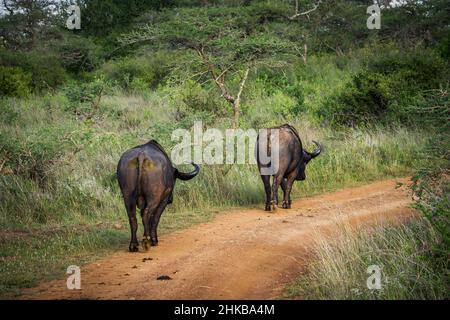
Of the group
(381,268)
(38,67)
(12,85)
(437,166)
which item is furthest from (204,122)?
(38,67)

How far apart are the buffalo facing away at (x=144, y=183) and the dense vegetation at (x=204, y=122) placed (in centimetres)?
90

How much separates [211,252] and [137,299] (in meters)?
1.98

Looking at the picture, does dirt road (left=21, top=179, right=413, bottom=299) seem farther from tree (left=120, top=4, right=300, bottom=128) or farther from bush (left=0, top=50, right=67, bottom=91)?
bush (left=0, top=50, right=67, bottom=91)

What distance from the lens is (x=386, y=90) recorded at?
16906mm

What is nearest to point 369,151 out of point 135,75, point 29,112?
point 29,112

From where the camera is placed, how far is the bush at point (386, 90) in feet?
55.2

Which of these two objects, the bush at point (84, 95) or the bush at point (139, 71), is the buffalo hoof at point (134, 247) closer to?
the bush at point (84, 95)

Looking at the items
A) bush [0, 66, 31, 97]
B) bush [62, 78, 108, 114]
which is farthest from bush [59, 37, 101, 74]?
bush [62, 78, 108, 114]

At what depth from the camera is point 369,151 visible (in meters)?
14.3

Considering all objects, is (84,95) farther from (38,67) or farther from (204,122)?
(38,67)

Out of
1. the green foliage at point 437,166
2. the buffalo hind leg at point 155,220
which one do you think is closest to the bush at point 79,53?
the buffalo hind leg at point 155,220

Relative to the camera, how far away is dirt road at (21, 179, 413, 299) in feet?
19.5

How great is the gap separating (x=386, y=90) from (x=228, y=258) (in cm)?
1128

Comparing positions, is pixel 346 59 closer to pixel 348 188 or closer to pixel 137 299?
pixel 348 188
